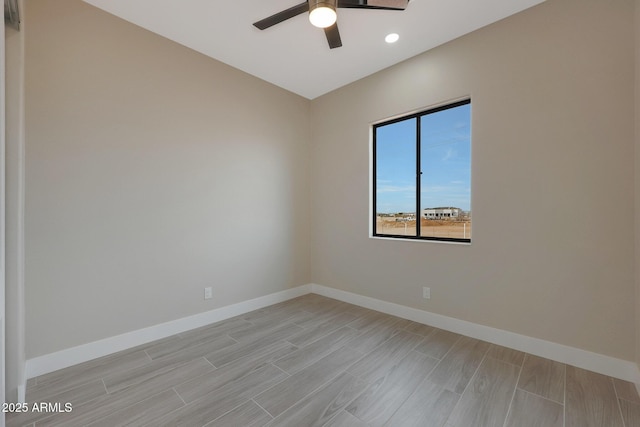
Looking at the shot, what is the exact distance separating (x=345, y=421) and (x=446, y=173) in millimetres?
2454

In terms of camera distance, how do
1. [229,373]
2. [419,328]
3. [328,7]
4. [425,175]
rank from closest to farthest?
[328,7] → [229,373] → [419,328] → [425,175]

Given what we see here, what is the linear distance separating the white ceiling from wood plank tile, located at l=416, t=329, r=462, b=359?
9.59 ft

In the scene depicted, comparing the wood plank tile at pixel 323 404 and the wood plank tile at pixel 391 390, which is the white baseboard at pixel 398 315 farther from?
the wood plank tile at pixel 323 404

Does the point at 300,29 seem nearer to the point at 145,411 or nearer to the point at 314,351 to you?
the point at 314,351

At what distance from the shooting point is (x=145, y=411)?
64.2 inches

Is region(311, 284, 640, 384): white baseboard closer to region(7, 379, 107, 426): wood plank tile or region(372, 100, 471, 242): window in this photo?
region(372, 100, 471, 242): window

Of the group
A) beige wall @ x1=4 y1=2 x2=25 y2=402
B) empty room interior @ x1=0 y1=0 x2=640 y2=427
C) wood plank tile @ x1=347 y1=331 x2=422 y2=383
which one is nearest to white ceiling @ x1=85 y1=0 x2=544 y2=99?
empty room interior @ x1=0 y1=0 x2=640 y2=427

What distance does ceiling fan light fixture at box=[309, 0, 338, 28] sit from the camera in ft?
5.81

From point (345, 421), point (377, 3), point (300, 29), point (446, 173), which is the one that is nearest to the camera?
point (345, 421)

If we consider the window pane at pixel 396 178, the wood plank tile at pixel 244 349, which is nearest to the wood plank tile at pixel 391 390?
the wood plank tile at pixel 244 349

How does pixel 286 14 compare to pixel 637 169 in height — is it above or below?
above

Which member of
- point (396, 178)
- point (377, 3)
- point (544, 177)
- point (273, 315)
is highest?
point (377, 3)

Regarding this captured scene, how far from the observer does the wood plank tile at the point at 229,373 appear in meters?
1.82

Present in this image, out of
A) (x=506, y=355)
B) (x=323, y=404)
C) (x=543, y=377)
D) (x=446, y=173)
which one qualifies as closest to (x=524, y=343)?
(x=506, y=355)
